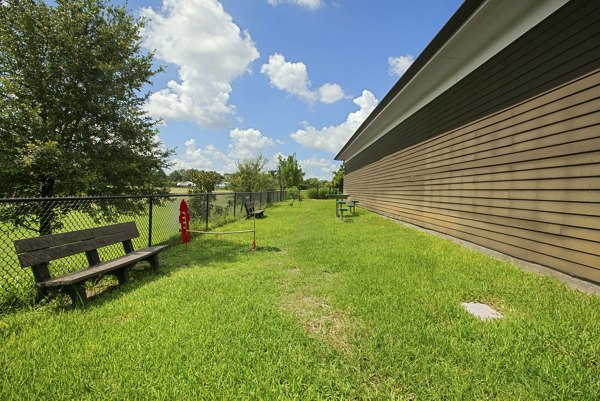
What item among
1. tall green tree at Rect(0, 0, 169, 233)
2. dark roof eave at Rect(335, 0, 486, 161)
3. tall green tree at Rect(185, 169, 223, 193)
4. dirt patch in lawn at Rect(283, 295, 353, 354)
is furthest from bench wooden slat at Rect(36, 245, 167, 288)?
tall green tree at Rect(185, 169, 223, 193)

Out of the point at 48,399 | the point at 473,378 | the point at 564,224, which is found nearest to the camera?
the point at 48,399

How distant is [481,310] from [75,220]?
6929 millimetres

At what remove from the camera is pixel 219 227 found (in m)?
9.08

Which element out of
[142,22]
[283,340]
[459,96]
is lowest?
[283,340]

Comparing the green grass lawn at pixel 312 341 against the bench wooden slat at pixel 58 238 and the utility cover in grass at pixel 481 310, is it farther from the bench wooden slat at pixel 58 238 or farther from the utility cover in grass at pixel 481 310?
the bench wooden slat at pixel 58 238

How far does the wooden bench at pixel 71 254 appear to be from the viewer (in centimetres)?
272

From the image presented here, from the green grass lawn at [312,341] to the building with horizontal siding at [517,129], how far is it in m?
0.77

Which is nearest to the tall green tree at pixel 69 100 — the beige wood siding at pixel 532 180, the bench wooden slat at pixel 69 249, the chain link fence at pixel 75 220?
the chain link fence at pixel 75 220

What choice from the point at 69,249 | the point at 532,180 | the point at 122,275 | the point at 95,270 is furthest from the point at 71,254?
the point at 532,180

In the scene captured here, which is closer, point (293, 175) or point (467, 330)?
point (467, 330)

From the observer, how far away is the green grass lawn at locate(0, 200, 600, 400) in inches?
67.6

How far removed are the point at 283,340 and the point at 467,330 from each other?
1.62 m

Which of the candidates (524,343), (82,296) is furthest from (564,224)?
(82,296)

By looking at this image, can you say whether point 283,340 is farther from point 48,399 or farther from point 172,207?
point 172,207
